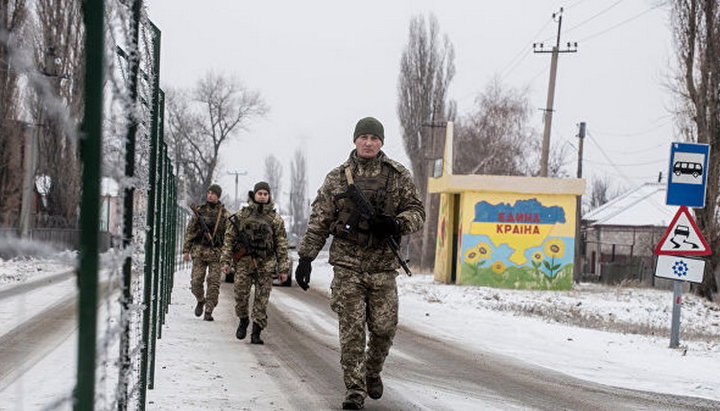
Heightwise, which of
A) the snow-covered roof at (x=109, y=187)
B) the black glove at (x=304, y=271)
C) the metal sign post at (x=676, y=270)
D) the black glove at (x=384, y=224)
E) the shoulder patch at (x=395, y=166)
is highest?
the shoulder patch at (x=395, y=166)

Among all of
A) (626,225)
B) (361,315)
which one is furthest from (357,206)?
(626,225)

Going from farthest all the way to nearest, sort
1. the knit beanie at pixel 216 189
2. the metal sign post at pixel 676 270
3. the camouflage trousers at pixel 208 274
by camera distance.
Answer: the knit beanie at pixel 216 189 → the camouflage trousers at pixel 208 274 → the metal sign post at pixel 676 270

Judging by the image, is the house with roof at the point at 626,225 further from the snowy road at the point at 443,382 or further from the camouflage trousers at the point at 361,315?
the camouflage trousers at the point at 361,315

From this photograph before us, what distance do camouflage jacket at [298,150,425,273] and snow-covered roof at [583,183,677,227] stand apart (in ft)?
183

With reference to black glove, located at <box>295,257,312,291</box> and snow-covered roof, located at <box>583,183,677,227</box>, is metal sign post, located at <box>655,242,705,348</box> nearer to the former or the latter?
black glove, located at <box>295,257,312,291</box>

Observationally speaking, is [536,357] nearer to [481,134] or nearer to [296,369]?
[296,369]

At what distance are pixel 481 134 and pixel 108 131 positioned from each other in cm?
5883

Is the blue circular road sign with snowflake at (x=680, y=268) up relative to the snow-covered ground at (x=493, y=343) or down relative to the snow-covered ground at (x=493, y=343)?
up

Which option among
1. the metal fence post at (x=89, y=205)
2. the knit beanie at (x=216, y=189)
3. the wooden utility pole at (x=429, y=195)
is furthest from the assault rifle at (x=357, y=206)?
the wooden utility pole at (x=429, y=195)

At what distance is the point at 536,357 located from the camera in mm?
10797

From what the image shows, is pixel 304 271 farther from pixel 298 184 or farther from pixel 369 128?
pixel 298 184

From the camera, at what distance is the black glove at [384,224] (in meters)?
6.30

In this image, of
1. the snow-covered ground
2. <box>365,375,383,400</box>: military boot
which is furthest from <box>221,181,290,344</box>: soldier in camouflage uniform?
<box>365,375,383,400</box>: military boot

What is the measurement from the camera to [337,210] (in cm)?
657
